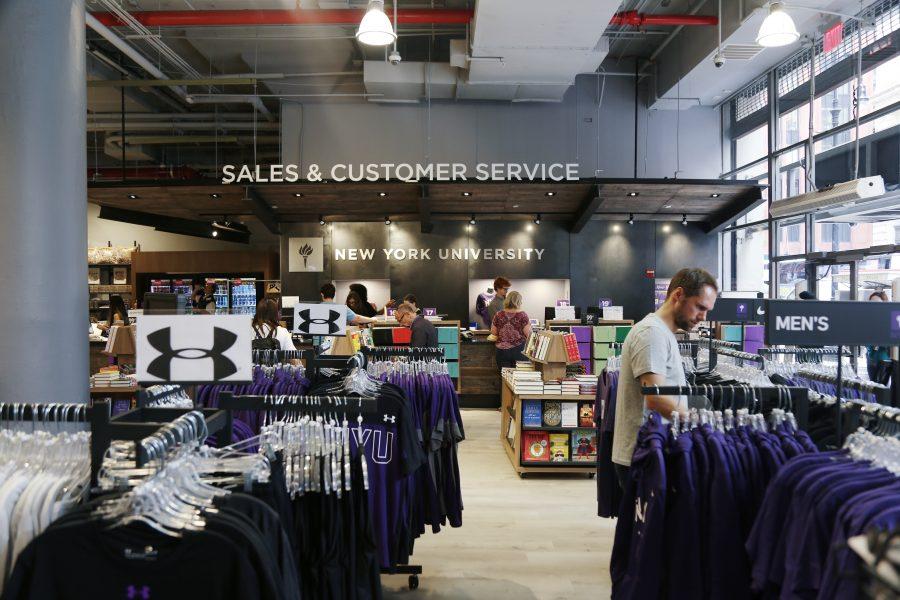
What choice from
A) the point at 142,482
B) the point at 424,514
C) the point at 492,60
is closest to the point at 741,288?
the point at 492,60

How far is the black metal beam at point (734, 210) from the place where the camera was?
10427 millimetres

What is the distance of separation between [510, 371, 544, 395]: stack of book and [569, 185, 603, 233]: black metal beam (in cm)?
537

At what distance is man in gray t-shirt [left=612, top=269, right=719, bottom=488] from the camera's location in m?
2.80

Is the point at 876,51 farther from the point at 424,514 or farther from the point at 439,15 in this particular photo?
the point at 424,514

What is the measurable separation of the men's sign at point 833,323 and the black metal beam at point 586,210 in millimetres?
8492

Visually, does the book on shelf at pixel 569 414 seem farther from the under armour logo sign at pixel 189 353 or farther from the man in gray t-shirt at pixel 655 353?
the under armour logo sign at pixel 189 353

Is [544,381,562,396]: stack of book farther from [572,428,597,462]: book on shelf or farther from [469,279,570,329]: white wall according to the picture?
[469,279,570,329]: white wall

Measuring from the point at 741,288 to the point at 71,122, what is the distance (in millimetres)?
11675

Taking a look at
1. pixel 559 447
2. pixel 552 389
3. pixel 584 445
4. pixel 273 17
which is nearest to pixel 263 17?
pixel 273 17

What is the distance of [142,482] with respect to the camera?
150 cm

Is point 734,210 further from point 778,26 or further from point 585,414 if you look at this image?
point 585,414

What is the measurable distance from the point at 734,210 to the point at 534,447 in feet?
24.2

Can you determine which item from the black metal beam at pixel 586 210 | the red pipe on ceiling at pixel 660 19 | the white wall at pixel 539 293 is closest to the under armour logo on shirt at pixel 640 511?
the red pipe on ceiling at pixel 660 19

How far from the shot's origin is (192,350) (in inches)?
78.1
